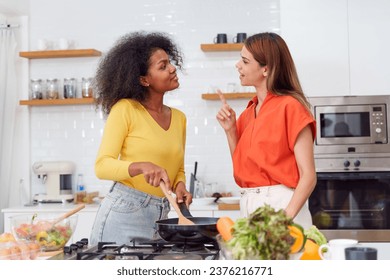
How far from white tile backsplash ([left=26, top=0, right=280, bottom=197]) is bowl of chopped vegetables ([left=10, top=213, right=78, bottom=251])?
2.83m

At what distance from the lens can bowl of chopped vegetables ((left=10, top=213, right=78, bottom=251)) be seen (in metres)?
1.98

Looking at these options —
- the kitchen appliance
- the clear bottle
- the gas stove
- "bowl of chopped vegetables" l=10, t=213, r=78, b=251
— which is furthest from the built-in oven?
"bowl of chopped vegetables" l=10, t=213, r=78, b=251

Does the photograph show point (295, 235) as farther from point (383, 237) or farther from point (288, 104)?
point (383, 237)

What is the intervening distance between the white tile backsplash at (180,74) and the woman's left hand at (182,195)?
2.22 metres

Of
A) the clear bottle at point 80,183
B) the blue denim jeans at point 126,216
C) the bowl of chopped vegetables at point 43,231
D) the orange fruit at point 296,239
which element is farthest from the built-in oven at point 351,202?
the orange fruit at point 296,239

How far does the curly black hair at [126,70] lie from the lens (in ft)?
8.63

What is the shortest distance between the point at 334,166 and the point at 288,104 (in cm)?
176

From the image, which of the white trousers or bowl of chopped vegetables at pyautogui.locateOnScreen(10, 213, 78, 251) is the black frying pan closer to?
bowl of chopped vegetables at pyautogui.locateOnScreen(10, 213, 78, 251)

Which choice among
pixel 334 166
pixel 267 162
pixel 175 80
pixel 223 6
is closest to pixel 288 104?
pixel 267 162

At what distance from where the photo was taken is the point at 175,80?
2.66 m

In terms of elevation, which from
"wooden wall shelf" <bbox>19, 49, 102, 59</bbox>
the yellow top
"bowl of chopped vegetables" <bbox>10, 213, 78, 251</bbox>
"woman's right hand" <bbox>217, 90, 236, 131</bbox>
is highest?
"wooden wall shelf" <bbox>19, 49, 102, 59</bbox>

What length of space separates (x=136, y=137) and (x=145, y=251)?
0.74 m

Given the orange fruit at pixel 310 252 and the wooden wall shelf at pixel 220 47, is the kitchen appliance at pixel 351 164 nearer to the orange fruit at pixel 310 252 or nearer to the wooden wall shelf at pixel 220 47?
the wooden wall shelf at pixel 220 47
